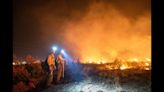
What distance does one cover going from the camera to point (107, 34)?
549 cm

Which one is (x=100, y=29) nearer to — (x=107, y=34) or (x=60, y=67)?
(x=107, y=34)

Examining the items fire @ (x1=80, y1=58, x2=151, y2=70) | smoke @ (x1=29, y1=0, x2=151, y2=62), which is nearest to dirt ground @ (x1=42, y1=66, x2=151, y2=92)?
fire @ (x1=80, y1=58, x2=151, y2=70)

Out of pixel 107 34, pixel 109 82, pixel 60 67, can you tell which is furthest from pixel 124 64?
pixel 60 67

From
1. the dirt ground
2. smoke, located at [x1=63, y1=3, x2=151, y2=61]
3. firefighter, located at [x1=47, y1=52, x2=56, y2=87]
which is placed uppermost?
smoke, located at [x1=63, y1=3, x2=151, y2=61]

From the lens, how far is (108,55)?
5469mm

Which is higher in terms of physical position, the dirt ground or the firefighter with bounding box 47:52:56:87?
the firefighter with bounding box 47:52:56:87

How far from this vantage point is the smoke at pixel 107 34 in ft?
17.8

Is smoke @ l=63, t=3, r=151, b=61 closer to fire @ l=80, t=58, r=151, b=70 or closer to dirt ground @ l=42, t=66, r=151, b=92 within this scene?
fire @ l=80, t=58, r=151, b=70

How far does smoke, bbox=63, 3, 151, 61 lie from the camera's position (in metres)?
5.43

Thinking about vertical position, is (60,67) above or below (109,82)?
above

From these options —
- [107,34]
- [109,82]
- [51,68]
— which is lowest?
[109,82]
